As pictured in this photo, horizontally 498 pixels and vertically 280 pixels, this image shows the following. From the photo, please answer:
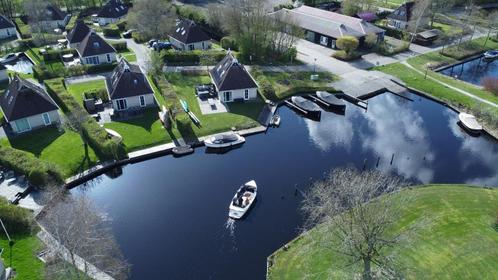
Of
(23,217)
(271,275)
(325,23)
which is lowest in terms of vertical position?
(271,275)

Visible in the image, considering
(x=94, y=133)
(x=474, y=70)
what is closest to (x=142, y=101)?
(x=94, y=133)

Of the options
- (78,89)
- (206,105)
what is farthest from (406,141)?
(78,89)

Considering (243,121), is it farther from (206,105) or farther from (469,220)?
(469,220)

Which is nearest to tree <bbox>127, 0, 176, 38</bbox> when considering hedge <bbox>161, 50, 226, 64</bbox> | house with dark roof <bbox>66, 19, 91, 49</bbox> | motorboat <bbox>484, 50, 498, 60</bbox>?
hedge <bbox>161, 50, 226, 64</bbox>

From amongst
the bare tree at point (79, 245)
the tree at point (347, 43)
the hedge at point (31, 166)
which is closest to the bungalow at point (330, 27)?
the tree at point (347, 43)

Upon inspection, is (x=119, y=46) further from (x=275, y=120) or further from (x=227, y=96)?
(x=275, y=120)

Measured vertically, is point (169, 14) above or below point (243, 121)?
above
